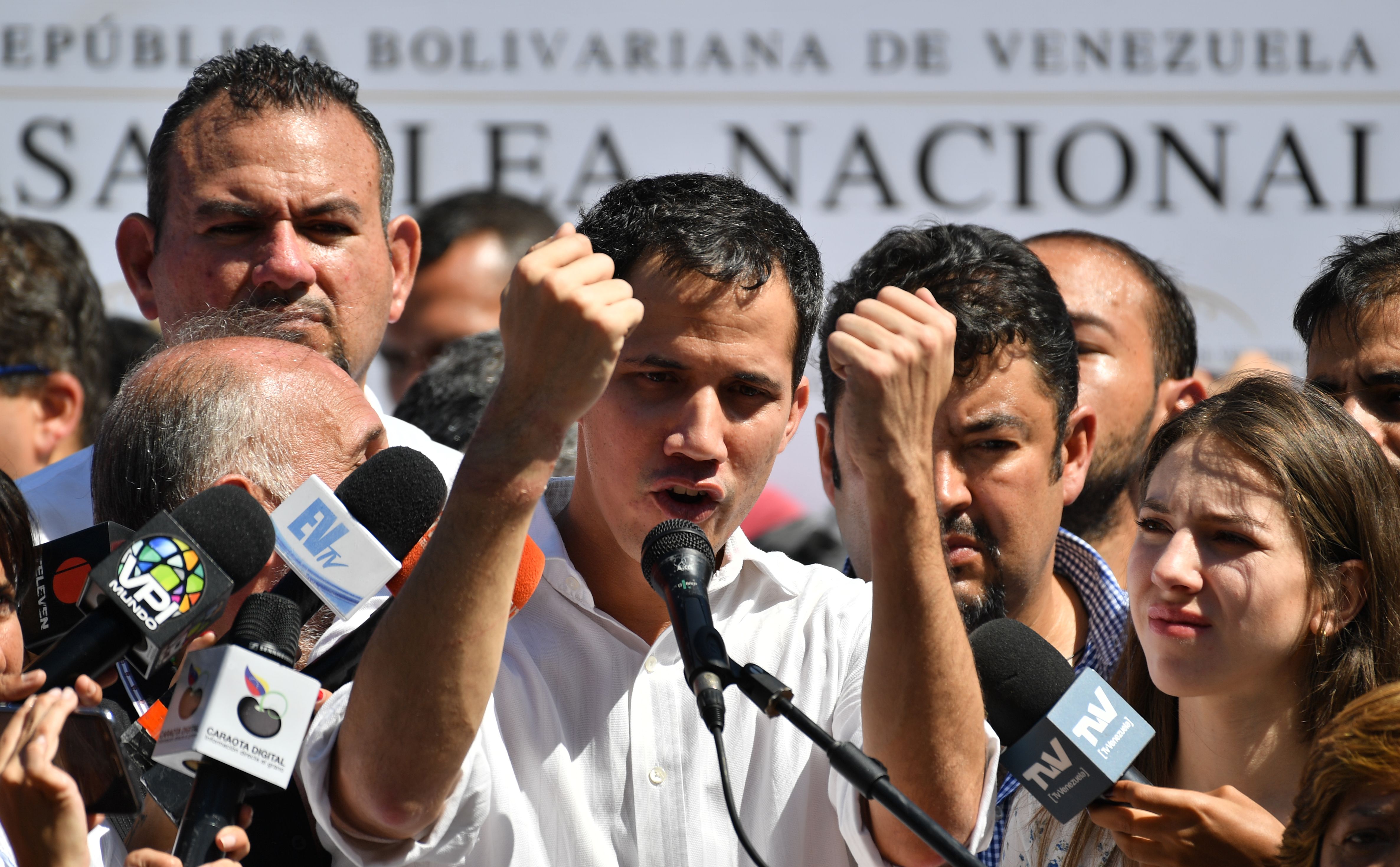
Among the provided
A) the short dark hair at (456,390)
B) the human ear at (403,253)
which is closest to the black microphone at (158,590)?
the human ear at (403,253)

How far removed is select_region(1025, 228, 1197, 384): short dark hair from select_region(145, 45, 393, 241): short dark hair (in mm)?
1831

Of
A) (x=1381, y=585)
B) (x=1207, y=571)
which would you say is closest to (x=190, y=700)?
(x=1207, y=571)

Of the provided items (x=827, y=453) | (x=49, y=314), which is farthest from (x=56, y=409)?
(x=827, y=453)

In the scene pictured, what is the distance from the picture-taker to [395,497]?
1927 millimetres

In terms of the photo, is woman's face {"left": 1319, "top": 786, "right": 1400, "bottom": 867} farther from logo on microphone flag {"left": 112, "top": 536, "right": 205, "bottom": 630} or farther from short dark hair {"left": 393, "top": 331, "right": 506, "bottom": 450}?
short dark hair {"left": 393, "top": 331, "right": 506, "bottom": 450}

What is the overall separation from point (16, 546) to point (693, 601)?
4.04 feet

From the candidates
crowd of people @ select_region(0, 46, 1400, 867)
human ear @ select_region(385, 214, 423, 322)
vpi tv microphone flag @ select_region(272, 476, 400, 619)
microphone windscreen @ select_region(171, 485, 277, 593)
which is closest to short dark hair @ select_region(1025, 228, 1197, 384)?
crowd of people @ select_region(0, 46, 1400, 867)

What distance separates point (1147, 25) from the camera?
17.3 feet

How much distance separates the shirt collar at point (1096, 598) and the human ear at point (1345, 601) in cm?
57

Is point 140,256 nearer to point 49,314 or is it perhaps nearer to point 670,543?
point 49,314

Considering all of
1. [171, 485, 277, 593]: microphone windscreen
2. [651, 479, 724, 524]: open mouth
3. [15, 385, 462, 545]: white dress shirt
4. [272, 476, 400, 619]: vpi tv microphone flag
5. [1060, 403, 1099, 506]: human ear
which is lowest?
[1060, 403, 1099, 506]: human ear

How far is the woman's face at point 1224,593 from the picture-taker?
2354 millimetres

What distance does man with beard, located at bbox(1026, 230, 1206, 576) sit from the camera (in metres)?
3.64

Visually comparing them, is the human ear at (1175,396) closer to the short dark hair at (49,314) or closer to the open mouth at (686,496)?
the open mouth at (686,496)
